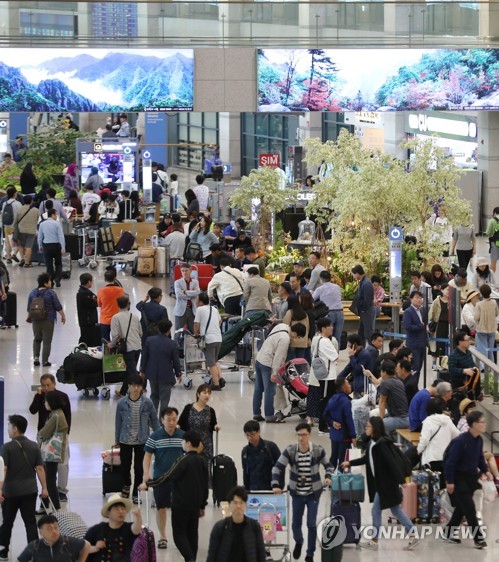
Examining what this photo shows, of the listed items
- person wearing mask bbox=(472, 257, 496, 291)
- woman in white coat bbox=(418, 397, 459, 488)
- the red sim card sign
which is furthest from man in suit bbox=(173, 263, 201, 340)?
the red sim card sign

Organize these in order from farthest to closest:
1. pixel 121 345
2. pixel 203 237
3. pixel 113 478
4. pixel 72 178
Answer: pixel 72 178, pixel 203 237, pixel 121 345, pixel 113 478

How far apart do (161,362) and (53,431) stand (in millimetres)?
2478

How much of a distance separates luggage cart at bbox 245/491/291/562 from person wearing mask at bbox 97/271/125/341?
6.45 m

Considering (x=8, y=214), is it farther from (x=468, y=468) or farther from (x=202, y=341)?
(x=468, y=468)

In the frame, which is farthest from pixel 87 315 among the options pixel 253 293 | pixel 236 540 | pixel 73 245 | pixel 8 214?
pixel 73 245

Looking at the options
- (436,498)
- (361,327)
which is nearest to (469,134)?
(361,327)

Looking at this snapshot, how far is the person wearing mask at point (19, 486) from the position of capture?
35.1 feet

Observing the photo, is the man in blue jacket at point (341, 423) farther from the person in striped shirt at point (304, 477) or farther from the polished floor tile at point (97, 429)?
the person in striped shirt at point (304, 477)

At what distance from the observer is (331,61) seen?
30719 millimetres

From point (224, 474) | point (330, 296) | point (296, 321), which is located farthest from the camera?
point (330, 296)

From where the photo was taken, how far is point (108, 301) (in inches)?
669

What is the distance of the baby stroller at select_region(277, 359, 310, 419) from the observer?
15125 mm

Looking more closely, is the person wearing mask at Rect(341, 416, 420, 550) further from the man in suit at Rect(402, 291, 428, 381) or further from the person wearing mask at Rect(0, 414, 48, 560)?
the man in suit at Rect(402, 291, 428, 381)

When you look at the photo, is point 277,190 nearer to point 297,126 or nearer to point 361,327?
point 361,327
